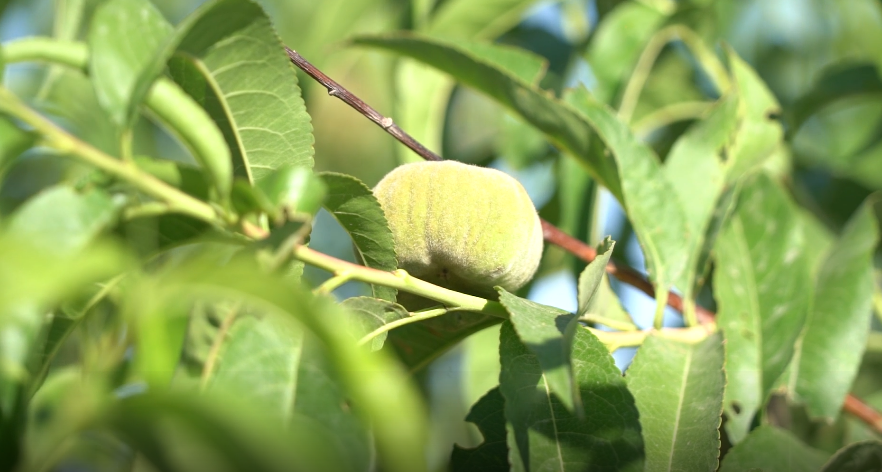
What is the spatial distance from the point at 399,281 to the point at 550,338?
0.25 m

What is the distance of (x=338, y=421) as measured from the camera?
0.95 metres

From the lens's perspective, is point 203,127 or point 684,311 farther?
point 684,311

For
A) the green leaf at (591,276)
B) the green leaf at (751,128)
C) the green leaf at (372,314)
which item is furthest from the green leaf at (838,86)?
the green leaf at (372,314)

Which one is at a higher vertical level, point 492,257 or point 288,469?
point 288,469

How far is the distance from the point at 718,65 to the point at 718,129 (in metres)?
0.72

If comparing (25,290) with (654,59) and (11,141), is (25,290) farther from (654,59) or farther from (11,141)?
(654,59)

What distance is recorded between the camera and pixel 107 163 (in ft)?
2.94

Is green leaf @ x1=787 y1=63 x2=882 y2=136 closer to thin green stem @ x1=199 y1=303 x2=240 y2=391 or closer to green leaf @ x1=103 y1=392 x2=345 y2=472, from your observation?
thin green stem @ x1=199 y1=303 x2=240 y2=391

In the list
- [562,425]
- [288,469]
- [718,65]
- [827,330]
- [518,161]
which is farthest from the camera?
[718,65]

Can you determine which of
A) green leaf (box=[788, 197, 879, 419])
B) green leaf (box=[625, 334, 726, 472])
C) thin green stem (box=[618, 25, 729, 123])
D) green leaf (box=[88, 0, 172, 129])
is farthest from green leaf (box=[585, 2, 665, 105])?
green leaf (box=[88, 0, 172, 129])

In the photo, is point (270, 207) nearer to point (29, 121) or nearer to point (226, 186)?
point (226, 186)

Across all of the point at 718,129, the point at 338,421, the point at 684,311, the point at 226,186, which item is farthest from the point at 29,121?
the point at 718,129

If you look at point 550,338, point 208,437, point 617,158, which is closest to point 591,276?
point 550,338

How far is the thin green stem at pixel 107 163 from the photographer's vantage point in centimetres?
86
